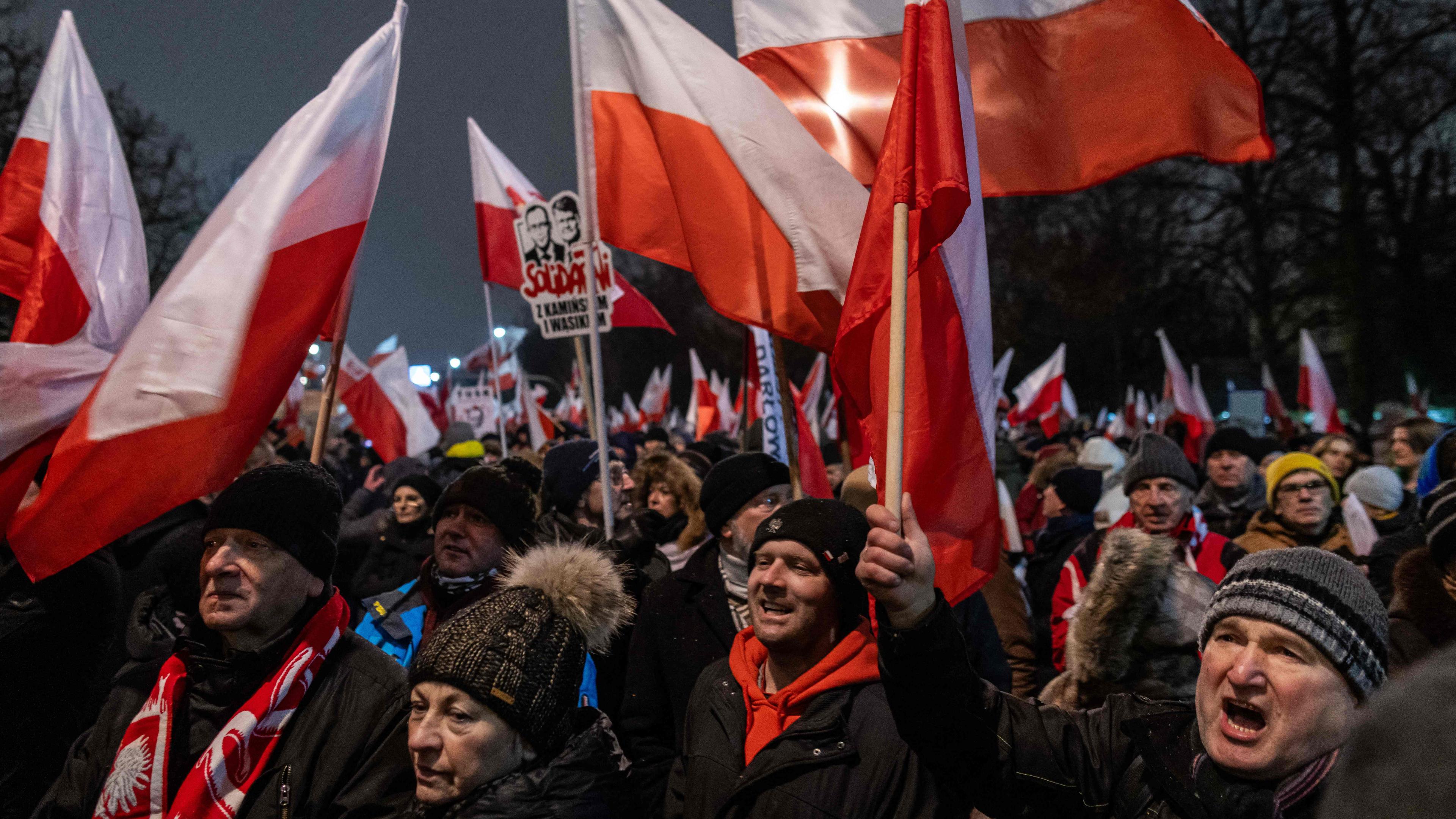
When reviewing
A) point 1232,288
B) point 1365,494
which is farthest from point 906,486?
point 1232,288

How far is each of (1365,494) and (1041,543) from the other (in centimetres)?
203

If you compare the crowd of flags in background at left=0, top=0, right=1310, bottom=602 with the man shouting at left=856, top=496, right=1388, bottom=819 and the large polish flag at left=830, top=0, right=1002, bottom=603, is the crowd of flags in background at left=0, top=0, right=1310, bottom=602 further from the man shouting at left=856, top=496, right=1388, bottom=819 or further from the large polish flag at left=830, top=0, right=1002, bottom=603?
the man shouting at left=856, top=496, right=1388, bottom=819

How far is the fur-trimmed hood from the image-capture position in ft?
9.63

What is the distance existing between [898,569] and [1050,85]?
227 centimetres

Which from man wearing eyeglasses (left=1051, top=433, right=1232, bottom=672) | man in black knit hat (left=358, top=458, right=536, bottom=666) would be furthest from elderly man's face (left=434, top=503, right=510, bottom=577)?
man wearing eyeglasses (left=1051, top=433, right=1232, bottom=672)

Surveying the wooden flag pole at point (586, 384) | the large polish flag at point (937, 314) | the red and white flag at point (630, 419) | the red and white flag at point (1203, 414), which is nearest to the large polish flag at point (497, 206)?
the wooden flag pole at point (586, 384)

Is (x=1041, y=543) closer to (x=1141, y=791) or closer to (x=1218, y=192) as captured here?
(x=1141, y=791)

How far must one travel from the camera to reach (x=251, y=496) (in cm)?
266

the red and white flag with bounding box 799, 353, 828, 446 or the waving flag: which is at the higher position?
the red and white flag with bounding box 799, 353, 828, 446

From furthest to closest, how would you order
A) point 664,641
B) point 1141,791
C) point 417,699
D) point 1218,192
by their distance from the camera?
point 1218,192 < point 664,641 < point 417,699 < point 1141,791

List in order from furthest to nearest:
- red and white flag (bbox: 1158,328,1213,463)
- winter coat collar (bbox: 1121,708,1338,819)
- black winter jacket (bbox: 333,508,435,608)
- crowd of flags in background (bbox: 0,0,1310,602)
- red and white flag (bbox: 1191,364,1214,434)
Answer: red and white flag (bbox: 1191,364,1214,434)
red and white flag (bbox: 1158,328,1213,463)
black winter jacket (bbox: 333,508,435,608)
crowd of flags in background (bbox: 0,0,1310,602)
winter coat collar (bbox: 1121,708,1338,819)

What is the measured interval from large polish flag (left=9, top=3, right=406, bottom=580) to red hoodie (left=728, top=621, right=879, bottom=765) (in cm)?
160

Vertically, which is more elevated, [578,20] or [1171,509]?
[578,20]

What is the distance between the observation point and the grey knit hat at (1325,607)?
1.86m
